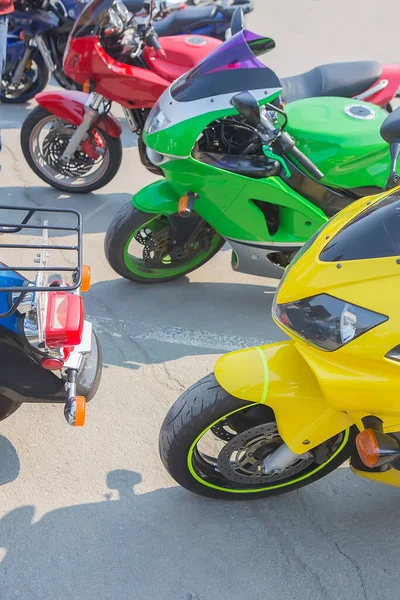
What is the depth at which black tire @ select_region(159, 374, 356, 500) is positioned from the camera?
77.2 inches

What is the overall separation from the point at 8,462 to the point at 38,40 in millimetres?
4296

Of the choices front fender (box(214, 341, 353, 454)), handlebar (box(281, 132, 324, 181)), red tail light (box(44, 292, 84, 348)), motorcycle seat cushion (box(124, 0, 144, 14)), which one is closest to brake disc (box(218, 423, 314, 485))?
front fender (box(214, 341, 353, 454))

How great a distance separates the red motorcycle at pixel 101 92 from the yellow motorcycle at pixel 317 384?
2234 mm

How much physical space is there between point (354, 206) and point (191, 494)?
131 cm

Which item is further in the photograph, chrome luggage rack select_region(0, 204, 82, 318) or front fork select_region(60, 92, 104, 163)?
front fork select_region(60, 92, 104, 163)

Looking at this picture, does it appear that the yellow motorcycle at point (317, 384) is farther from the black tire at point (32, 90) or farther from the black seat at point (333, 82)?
the black tire at point (32, 90)

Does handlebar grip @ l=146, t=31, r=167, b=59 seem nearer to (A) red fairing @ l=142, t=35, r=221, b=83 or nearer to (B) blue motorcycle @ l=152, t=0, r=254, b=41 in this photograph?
(A) red fairing @ l=142, t=35, r=221, b=83

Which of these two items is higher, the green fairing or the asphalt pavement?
the green fairing

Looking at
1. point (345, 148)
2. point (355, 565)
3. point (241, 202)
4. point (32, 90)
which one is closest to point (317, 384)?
point (355, 565)

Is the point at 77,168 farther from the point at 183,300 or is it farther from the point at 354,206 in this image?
the point at 354,206

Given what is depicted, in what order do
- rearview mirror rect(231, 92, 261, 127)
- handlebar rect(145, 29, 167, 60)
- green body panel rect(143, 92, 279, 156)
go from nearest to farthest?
rearview mirror rect(231, 92, 261, 127) → green body panel rect(143, 92, 279, 156) → handlebar rect(145, 29, 167, 60)

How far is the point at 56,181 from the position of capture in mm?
4520

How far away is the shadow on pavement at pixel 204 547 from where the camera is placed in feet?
6.85

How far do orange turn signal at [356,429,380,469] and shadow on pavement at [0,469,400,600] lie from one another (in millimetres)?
558
